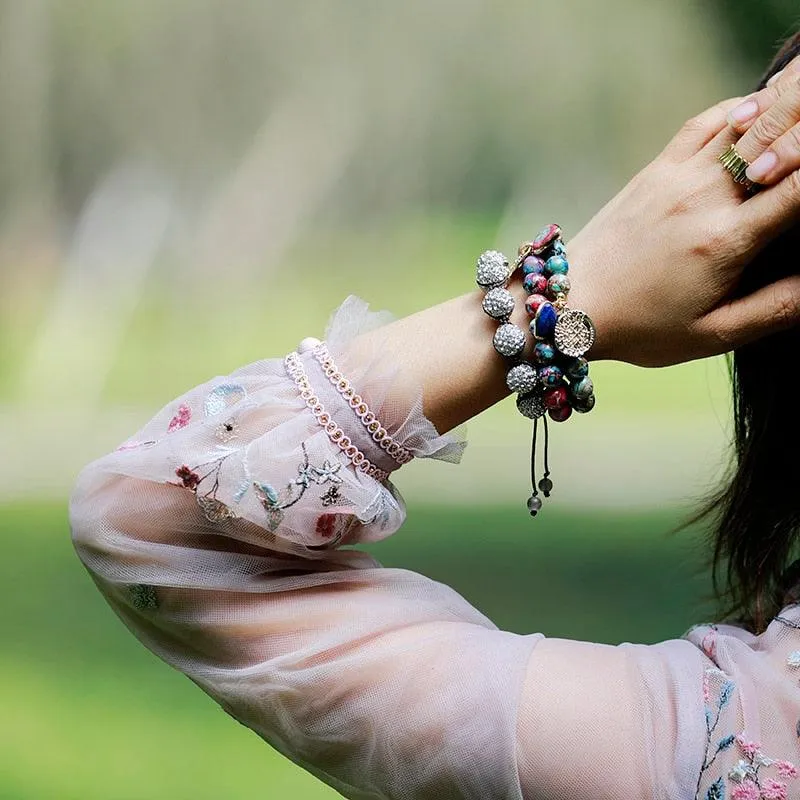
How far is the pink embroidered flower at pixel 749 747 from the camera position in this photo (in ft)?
1.94

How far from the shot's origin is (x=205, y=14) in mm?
2092

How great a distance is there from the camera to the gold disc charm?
657mm

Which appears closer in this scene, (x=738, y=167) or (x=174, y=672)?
(x=738, y=167)

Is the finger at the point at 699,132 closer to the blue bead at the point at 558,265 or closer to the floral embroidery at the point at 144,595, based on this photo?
the blue bead at the point at 558,265

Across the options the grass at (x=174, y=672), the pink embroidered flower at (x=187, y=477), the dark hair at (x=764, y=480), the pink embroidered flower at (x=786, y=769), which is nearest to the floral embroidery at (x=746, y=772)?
the pink embroidered flower at (x=786, y=769)

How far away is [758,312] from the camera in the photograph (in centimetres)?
65

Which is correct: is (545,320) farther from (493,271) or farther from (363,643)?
(363,643)

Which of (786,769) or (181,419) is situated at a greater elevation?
(181,419)

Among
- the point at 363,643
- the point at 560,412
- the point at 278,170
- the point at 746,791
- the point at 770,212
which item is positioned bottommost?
the point at 746,791

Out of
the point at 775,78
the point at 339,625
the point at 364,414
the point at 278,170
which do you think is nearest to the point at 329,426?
the point at 364,414

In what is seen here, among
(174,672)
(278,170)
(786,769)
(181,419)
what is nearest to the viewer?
(786,769)

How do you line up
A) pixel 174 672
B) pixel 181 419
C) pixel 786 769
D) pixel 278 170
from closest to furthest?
pixel 786 769, pixel 181 419, pixel 174 672, pixel 278 170

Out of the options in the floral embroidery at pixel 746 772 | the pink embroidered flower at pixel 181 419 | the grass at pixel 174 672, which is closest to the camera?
the floral embroidery at pixel 746 772

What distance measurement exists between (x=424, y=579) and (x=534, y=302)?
204 millimetres
